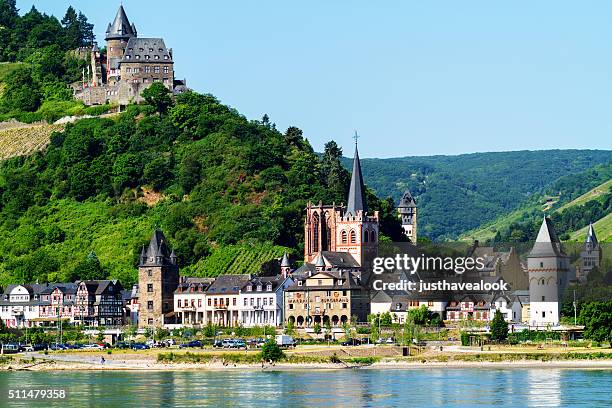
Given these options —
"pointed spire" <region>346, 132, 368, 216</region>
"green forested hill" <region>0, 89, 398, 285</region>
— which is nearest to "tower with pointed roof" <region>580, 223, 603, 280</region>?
"pointed spire" <region>346, 132, 368, 216</region>

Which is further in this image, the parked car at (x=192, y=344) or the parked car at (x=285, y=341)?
the parked car at (x=192, y=344)

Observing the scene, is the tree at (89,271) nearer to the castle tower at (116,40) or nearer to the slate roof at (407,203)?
the castle tower at (116,40)

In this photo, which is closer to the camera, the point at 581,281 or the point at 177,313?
the point at 581,281

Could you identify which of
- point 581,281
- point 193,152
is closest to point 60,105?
point 193,152

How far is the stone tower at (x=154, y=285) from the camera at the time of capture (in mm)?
128625

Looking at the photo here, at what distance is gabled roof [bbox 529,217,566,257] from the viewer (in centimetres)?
11956

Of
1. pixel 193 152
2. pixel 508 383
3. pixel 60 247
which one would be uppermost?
pixel 193 152

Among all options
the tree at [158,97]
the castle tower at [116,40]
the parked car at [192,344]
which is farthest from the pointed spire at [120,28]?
the parked car at [192,344]

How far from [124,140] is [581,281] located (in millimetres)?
58145

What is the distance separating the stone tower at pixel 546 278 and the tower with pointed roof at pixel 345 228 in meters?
21.7

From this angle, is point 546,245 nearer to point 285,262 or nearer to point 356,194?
point 285,262

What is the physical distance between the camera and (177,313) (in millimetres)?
130000

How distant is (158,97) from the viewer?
164 meters

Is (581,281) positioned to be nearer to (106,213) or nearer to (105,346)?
(105,346)
